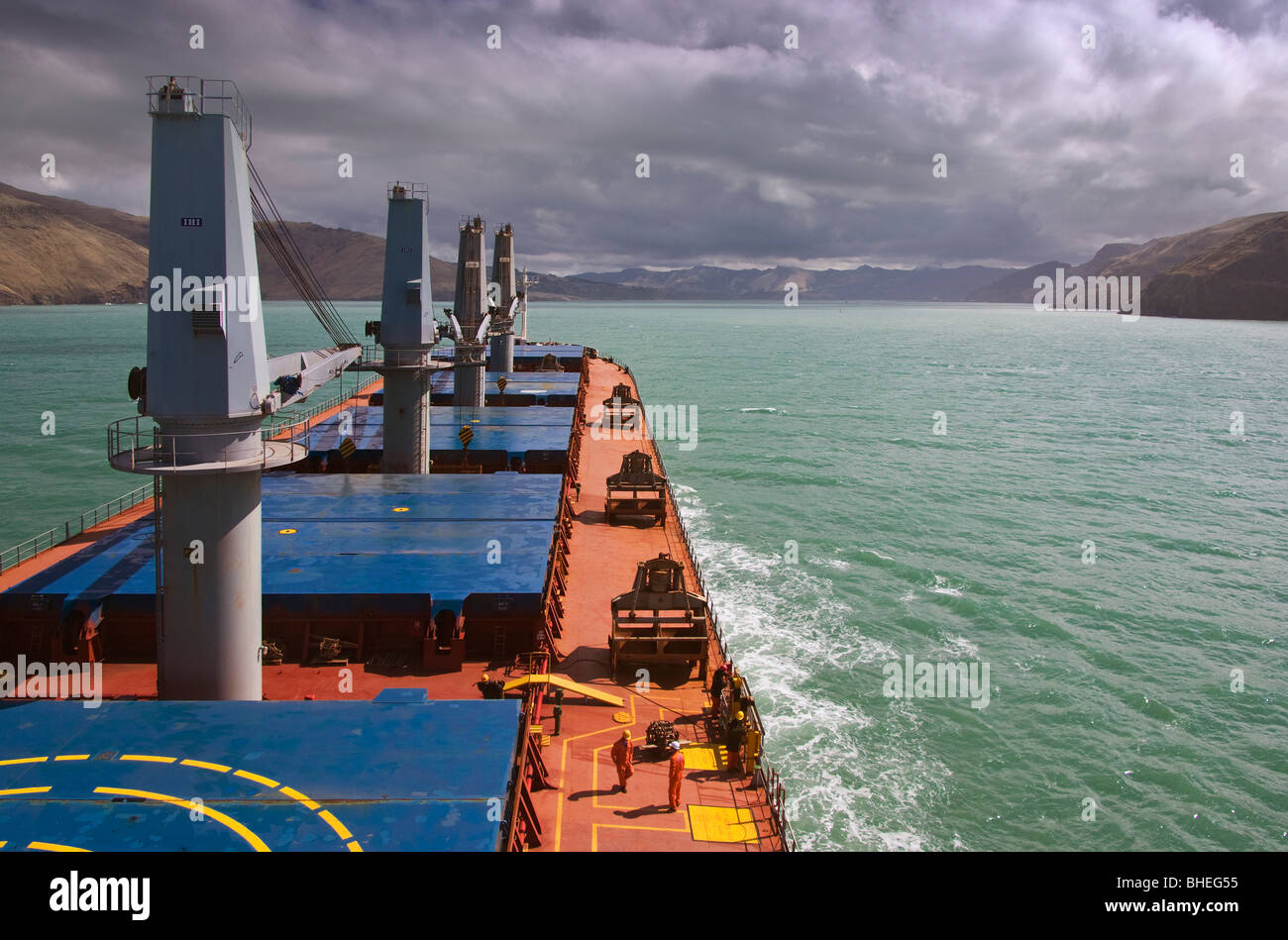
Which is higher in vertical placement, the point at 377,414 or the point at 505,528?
the point at 377,414

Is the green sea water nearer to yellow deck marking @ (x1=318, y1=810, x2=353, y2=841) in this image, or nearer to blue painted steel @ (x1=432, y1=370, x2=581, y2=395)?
blue painted steel @ (x1=432, y1=370, x2=581, y2=395)

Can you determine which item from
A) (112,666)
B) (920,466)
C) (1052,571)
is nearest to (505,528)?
(112,666)

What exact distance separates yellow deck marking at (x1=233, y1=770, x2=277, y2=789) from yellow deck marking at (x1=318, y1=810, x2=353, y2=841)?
3.97ft

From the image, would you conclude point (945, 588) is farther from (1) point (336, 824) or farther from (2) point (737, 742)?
(1) point (336, 824)

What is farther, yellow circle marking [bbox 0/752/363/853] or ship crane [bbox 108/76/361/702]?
ship crane [bbox 108/76/361/702]

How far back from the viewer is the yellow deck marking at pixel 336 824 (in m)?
12.5

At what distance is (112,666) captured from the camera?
22562mm

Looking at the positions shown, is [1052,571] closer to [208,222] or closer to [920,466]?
[920,466]

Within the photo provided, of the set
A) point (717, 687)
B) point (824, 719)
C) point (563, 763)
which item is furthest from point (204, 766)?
point (824, 719)

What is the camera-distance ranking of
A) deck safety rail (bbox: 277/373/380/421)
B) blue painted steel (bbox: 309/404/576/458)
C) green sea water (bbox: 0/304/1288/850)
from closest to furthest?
green sea water (bbox: 0/304/1288/850) < deck safety rail (bbox: 277/373/380/421) < blue painted steel (bbox: 309/404/576/458)

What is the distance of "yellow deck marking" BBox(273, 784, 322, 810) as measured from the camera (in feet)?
43.3

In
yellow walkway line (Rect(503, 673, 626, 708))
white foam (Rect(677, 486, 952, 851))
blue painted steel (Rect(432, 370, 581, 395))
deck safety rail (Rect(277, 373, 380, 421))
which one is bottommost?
white foam (Rect(677, 486, 952, 851))

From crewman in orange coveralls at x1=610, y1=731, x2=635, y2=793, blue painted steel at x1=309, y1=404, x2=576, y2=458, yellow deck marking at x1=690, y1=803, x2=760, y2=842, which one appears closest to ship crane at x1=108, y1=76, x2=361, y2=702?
crewman in orange coveralls at x1=610, y1=731, x2=635, y2=793

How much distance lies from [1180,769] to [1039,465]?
46.9 meters
